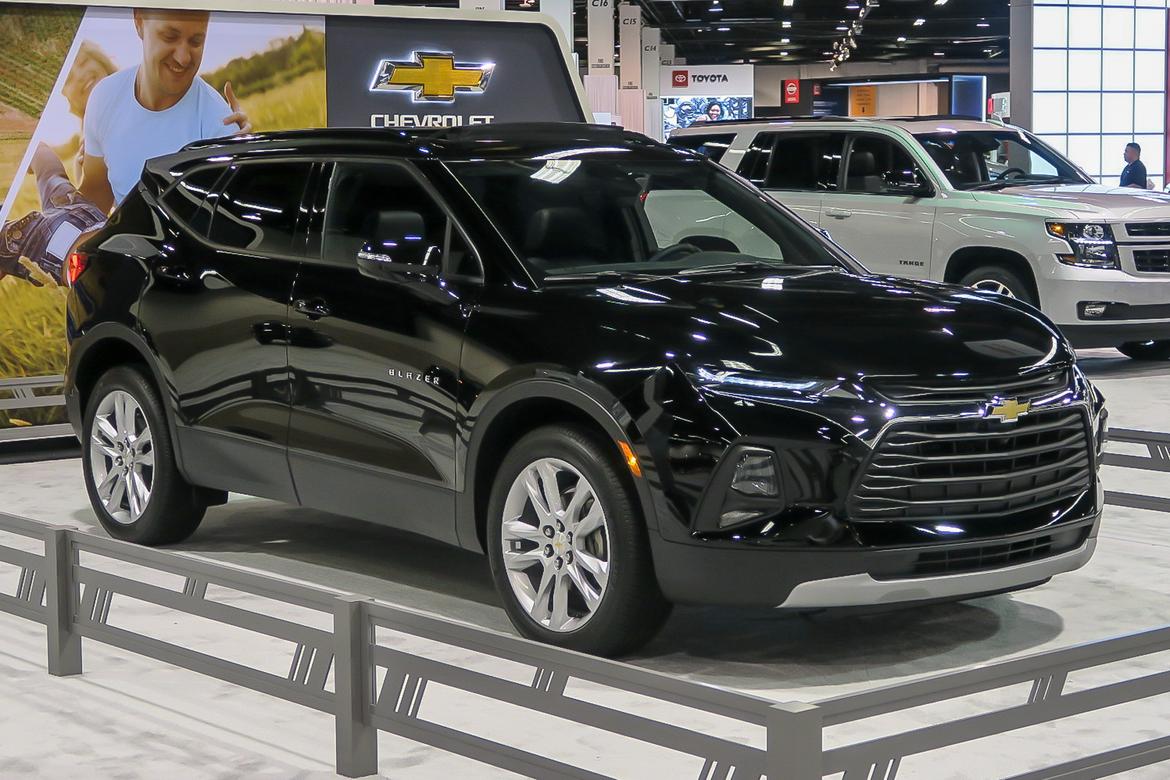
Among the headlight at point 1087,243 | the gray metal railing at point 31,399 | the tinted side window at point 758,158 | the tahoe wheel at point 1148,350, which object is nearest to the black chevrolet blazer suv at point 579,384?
the gray metal railing at point 31,399

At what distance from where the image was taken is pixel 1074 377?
560 centimetres

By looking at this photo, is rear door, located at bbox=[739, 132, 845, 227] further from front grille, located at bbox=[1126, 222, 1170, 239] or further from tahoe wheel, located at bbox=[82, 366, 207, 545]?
tahoe wheel, located at bbox=[82, 366, 207, 545]

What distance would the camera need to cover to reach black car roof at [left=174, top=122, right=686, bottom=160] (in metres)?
6.35

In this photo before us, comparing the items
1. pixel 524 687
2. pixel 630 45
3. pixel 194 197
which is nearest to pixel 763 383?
pixel 524 687

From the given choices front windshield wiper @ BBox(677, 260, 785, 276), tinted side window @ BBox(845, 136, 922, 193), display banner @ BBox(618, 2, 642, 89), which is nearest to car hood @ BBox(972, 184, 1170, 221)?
tinted side window @ BBox(845, 136, 922, 193)

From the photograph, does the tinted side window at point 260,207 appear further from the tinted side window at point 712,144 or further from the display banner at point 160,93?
the tinted side window at point 712,144

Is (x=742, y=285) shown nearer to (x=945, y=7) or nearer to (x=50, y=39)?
(x=50, y=39)

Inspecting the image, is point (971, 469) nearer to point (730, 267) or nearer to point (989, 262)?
point (730, 267)

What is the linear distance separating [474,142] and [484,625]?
5.87 feet

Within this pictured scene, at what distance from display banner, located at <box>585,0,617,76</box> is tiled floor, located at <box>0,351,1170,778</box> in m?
33.5

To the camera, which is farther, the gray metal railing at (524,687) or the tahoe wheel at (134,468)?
the tahoe wheel at (134,468)

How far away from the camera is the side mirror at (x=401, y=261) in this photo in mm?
5980

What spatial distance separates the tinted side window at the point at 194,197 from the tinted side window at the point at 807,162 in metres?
7.55

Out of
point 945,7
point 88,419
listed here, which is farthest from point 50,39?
point 945,7
